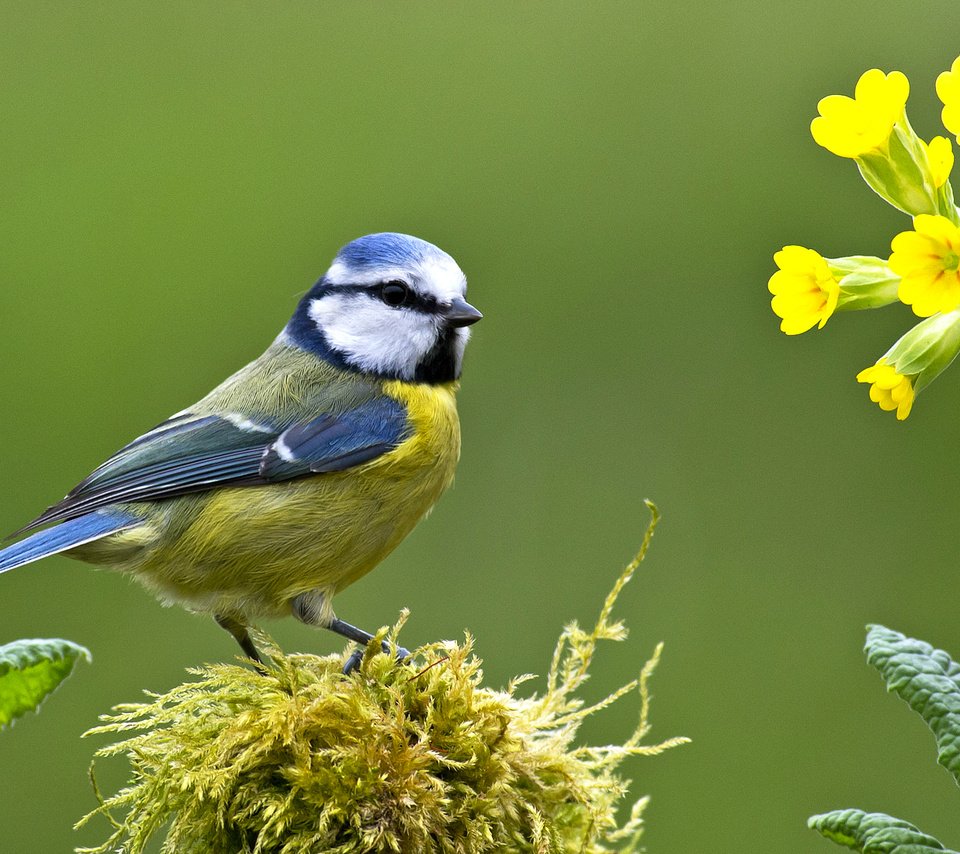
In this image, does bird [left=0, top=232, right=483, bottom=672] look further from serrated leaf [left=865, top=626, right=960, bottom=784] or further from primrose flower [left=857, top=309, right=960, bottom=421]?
primrose flower [left=857, top=309, right=960, bottom=421]

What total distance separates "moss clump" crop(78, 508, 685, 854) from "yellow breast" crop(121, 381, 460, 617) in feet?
1.97

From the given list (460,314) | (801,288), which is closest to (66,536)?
(460,314)

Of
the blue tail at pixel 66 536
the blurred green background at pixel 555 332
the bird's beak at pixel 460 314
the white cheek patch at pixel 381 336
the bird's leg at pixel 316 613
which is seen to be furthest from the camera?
the blurred green background at pixel 555 332

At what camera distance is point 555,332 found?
5312mm

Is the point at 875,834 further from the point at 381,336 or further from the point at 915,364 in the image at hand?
the point at 381,336

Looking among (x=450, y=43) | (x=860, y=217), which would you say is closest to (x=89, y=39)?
(x=450, y=43)

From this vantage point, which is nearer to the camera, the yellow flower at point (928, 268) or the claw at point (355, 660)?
the yellow flower at point (928, 268)

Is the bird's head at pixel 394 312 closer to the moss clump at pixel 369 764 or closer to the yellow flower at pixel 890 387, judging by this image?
the moss clump at pixel 369 764

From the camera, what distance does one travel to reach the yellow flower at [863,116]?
1.55m

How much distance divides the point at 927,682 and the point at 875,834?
0.22 meters

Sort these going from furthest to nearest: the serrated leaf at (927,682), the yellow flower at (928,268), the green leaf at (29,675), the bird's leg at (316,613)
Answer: the bird's leg at (316,613)
the green leaf at (29,675)
the serrated leaf at (927,682)
the yellow flower at (928,268)

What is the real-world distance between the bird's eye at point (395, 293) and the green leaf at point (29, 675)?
4.67 ft

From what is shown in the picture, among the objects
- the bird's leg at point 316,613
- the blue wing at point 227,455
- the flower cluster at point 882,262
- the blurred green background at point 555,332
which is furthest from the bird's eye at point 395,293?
the flower cluster at point 882,262

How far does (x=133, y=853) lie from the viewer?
183 centimetres
